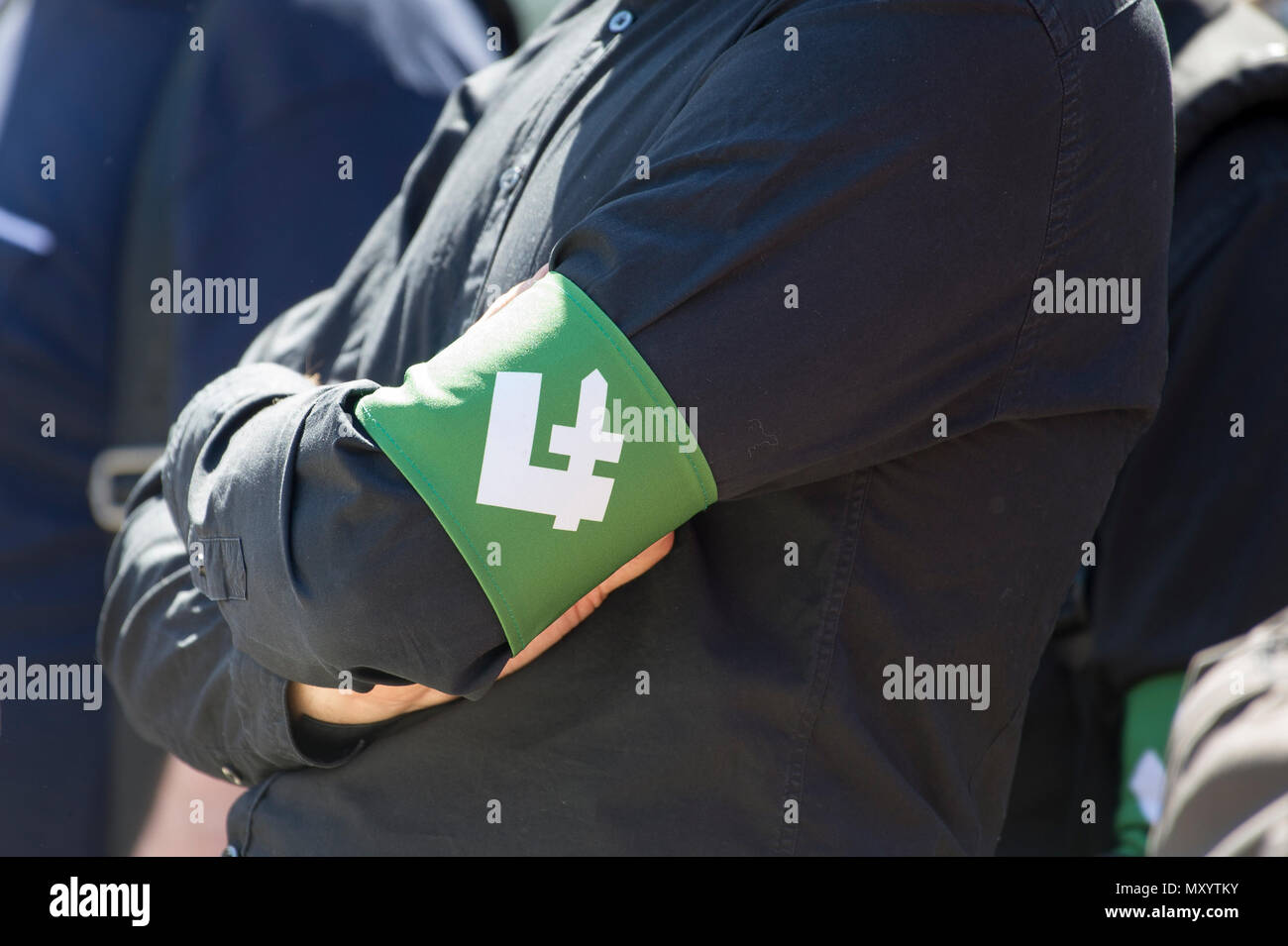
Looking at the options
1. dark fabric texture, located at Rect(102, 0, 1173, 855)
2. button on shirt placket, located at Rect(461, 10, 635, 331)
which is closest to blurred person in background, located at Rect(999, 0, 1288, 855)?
dark fabric texture, located at Rect(102, 0, 1173, 855)

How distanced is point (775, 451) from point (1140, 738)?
3.37 feet

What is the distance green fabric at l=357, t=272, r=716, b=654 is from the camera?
110 centimetres

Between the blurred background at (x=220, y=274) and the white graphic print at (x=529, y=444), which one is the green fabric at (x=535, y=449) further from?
the blurred background at (x=220, y=274)

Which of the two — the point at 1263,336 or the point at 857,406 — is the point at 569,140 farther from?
the point at 1263,336

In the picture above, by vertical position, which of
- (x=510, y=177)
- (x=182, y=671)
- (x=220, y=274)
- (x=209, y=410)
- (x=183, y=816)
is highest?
(x=220, y=274)

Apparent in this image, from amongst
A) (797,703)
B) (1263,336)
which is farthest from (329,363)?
(1263,336)

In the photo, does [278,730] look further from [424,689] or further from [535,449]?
[535,449]

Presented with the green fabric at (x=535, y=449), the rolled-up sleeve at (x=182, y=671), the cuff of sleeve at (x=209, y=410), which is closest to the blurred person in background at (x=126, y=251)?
the rolled-up sleeve at (x=182, y=671)

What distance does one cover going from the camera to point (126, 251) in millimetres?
2344

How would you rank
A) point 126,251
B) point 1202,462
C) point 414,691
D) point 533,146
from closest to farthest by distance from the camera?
point 414,691 < point 533,146 < point 1202,462 < point 126,251

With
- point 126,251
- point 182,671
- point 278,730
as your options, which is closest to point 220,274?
point 126,251

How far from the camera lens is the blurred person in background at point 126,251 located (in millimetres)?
2264
